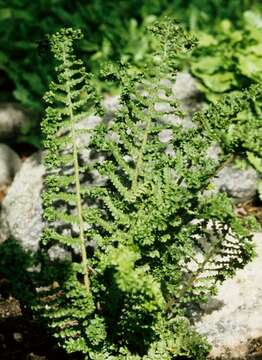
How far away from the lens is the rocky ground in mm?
3303

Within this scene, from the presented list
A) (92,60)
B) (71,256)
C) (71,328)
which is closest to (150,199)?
(71,328)

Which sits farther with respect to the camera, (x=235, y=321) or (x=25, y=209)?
(x=25, y=209)

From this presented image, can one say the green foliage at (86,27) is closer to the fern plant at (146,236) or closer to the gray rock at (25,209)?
the gray rock at (25,209)

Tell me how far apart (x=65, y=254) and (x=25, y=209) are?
52cm

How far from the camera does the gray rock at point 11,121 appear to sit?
516 centimetres

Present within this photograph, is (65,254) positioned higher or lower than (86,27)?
lower

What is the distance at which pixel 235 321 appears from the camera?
3406mm

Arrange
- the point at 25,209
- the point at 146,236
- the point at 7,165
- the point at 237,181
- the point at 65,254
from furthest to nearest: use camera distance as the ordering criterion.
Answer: the point at 7,165 < the point at 237,181 < the point at 25,209 < the point at 65,254 < the point at 146,236

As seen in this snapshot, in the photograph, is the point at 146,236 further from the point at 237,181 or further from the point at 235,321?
the point at 237,181

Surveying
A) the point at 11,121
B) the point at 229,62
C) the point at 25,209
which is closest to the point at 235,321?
the point at 25,209

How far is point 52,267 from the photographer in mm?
2564

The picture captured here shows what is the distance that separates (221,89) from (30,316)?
265cm

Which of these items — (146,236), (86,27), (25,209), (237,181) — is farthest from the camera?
(86,27)

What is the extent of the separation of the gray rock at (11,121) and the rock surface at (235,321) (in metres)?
2.61
